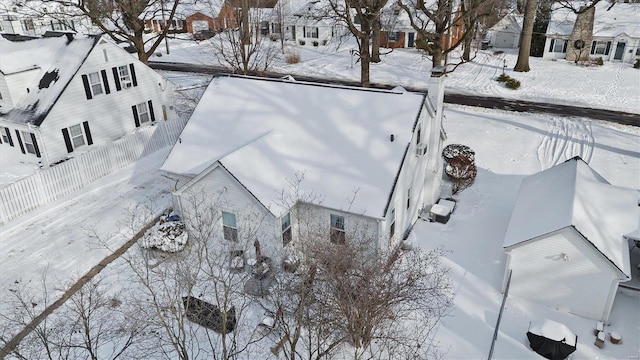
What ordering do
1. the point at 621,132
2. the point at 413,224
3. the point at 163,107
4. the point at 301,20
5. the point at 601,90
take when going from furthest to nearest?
the point at 301,20 < the point at 601,90 < the point at 163,107 < the point at 621,132 < the point at 413,224

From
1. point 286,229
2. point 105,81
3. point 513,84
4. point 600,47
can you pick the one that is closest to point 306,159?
point 286,229

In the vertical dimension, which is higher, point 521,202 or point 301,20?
point 301,20

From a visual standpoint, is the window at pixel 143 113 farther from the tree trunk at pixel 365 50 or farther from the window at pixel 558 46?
the window at pixel 558 46

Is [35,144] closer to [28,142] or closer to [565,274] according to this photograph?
[28,142]

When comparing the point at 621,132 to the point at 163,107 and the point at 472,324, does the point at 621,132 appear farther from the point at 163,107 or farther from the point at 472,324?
the point at 163,107

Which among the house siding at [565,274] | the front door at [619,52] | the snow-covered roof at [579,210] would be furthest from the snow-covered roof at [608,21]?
the house siding at [565,274]

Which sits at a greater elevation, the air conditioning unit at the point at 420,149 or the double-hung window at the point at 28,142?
the air conditioning unit at the point at 420,149

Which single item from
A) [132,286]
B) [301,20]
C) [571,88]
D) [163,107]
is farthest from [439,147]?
[301,20]

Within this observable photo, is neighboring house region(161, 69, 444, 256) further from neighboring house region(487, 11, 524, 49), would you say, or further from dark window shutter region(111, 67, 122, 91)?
neighboring house region(487, 11, 524, 49)
